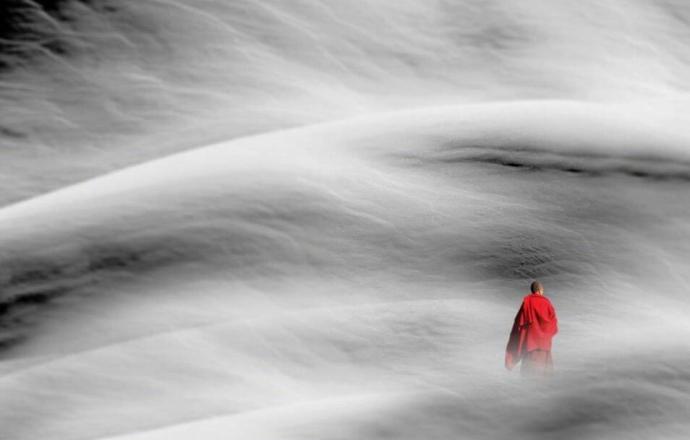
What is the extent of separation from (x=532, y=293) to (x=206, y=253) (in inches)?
43.3

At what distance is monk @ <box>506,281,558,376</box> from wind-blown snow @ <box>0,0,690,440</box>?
7cm

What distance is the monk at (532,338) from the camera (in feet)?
11.0

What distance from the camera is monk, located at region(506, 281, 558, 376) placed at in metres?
3.36

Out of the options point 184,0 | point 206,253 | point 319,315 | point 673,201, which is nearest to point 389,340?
point 319,315

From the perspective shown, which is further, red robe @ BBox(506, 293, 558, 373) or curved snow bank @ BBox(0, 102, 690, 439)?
red robe @ BBox(506, 293, 558, 373)

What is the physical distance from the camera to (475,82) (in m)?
4.83

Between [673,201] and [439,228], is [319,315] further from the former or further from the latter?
[673,201]

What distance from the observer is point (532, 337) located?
335 centimetres

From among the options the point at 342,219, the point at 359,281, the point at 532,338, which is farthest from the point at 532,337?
the point at 342,219

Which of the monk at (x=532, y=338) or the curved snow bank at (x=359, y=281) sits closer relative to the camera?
the curved snow bank at (x=359, y=281)

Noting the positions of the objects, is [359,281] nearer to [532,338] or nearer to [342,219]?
[342,219]

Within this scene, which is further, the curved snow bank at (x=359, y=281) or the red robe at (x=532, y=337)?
the red robe at (x=532, y=337)

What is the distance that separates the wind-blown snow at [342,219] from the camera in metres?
3.29

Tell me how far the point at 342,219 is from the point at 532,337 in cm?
92
